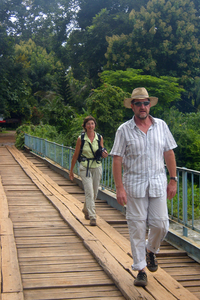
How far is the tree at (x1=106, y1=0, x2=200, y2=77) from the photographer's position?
2928 cm

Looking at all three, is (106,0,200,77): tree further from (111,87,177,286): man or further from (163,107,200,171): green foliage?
(111,87,177,286): man

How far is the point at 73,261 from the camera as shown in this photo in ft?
14.5

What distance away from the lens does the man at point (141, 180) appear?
11.8 feet

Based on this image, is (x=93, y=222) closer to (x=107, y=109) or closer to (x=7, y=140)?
(x=107, y=109)

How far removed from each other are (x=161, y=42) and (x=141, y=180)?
28.2 meters

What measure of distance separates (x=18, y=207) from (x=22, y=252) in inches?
113

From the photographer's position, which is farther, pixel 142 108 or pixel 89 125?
pixel 89 125

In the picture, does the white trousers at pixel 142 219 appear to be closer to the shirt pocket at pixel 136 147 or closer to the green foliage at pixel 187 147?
the shirt pocket at pixel 136 147

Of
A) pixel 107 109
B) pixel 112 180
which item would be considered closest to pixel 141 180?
pixel 112 180

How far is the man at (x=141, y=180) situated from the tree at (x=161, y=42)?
25.8m

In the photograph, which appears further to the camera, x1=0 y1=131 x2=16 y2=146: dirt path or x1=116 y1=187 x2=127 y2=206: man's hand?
x1=0 y1=131 x2=16 y2=146: dirt path

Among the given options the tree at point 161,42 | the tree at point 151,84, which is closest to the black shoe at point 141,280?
the tree at point 151,84

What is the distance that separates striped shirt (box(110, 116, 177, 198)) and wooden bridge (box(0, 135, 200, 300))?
3.00ft

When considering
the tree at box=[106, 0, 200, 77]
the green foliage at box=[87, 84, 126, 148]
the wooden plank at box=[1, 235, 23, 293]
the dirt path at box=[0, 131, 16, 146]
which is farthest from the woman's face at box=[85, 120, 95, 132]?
the dirt path at box=[0, 131, 16, 146]
